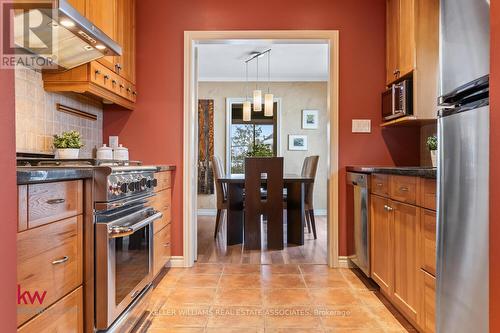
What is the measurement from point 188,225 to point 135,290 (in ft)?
4.32

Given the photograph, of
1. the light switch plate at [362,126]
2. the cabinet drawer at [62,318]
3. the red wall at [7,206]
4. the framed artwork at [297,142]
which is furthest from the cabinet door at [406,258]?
the framed artwork at [297,142]

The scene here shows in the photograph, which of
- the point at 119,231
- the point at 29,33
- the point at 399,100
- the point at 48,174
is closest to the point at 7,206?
the point at 48,174

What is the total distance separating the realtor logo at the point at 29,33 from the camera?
1417mm

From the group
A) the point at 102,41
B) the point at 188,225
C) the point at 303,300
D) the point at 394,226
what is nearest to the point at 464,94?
the point at 394,226

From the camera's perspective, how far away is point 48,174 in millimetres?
1132

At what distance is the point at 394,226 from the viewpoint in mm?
2131

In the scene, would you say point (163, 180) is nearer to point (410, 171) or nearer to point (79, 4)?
point (79, 4)

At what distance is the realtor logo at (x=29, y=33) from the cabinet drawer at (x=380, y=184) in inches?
81.4

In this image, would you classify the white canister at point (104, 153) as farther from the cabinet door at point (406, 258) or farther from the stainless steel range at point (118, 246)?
the cabinet door at point (406, 258)

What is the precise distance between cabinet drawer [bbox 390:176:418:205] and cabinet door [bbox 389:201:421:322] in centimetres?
4

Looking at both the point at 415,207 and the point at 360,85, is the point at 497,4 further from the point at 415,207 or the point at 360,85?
the point at 360,85

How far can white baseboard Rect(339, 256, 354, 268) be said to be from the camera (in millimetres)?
3139

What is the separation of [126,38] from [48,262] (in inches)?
89.2

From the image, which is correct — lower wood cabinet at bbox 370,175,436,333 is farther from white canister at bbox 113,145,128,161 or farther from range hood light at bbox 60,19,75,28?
white canister at bbox 113,145,128,161
